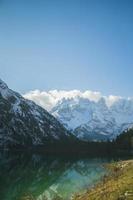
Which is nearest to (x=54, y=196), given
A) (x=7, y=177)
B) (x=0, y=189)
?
(x=0, y=189)

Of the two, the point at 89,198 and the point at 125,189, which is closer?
the point at 125,189

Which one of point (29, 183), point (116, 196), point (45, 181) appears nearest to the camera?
point (116, 196)

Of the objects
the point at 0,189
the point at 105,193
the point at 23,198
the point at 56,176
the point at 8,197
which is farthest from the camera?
the point at 56,176

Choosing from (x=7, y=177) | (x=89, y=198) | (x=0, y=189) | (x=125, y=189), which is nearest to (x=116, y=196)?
(x=125, y=189)

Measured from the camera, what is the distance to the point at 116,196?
135ft

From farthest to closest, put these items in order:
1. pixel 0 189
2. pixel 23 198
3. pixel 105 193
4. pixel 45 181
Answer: pixel 45 181, pixel 0 189, pixel 23 198, pixel 105 193

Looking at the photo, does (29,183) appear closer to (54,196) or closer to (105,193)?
(54,196)

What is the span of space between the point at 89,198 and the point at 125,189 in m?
6.46

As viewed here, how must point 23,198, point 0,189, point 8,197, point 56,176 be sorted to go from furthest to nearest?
point 56,176
point 0,189
point 8,197
point 23,198

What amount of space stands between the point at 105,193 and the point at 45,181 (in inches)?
1797

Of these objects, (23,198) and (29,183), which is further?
(29,183)

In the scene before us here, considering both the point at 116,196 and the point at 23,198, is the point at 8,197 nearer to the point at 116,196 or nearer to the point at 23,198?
the point at 23,198

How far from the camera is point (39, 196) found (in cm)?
6431

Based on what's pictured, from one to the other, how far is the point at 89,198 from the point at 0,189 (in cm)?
3160
